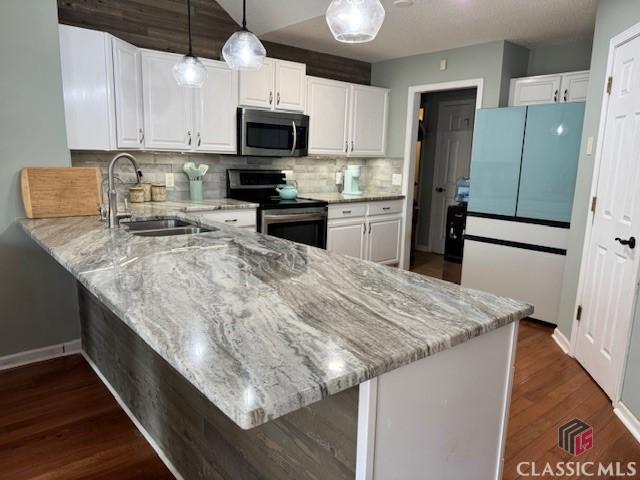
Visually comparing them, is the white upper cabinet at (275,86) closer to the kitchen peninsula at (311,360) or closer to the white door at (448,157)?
the kitchen peninsula at (311,360)

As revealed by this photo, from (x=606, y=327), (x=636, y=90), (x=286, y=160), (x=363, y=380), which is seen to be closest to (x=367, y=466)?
(x=363, y=380)

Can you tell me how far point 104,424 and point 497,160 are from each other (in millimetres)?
3450

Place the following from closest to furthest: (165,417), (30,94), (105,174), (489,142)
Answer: (165,417) → (30,94) → (105,174) → (489,142)

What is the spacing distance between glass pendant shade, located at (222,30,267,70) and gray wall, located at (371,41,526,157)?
2.74 m

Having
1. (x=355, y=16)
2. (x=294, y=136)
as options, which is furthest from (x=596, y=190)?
(x=294, y=136)

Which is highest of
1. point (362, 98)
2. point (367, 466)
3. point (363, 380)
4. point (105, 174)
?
point (362, 98)

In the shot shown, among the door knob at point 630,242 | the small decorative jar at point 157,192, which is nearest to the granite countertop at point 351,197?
the small decorative jar at point 157,192

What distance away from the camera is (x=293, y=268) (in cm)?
166

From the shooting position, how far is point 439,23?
11.9 feet

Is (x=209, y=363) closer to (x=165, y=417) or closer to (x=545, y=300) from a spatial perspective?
(x=165, y=417)

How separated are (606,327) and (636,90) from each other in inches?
52.6

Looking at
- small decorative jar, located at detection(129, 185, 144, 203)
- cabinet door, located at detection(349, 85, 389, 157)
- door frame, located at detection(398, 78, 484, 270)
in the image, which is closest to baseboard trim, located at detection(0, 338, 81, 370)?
small decorative jar, located at detection(129, 185, 144, 203)

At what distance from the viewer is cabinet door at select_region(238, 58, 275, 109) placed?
3879 mm

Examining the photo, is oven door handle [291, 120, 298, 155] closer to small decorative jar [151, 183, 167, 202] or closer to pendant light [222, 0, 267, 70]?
small decorative jar [151, 183, 167, 202]
